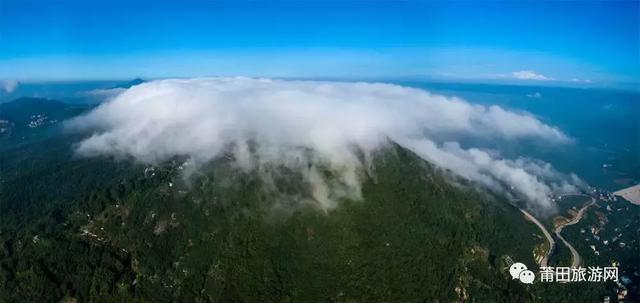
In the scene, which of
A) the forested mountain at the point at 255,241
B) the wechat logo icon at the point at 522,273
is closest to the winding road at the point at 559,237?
the forested mountain at the point at 255,241

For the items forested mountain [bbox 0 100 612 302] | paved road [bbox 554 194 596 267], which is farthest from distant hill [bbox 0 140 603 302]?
paved road [bbox 554 194 596 267]

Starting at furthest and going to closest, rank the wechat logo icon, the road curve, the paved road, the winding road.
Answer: the paved road
the winding road
the road curve
the wechat logo icon

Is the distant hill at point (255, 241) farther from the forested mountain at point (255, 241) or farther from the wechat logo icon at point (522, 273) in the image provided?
the wechat logo icon at point (522, 273)

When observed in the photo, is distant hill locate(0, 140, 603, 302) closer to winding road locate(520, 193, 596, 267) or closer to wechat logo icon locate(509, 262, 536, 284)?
wechat logo icon locate(509, 262, 536, 284)

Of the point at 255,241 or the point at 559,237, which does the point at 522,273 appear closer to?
the point at 559,237

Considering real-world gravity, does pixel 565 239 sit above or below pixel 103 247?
below

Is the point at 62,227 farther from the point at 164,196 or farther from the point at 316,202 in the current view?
the point at 316,202

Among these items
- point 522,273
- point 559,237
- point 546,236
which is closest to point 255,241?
point 522,273

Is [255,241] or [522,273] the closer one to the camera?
[522,273]

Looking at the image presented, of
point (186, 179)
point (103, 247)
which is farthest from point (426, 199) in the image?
point (103, 247)
